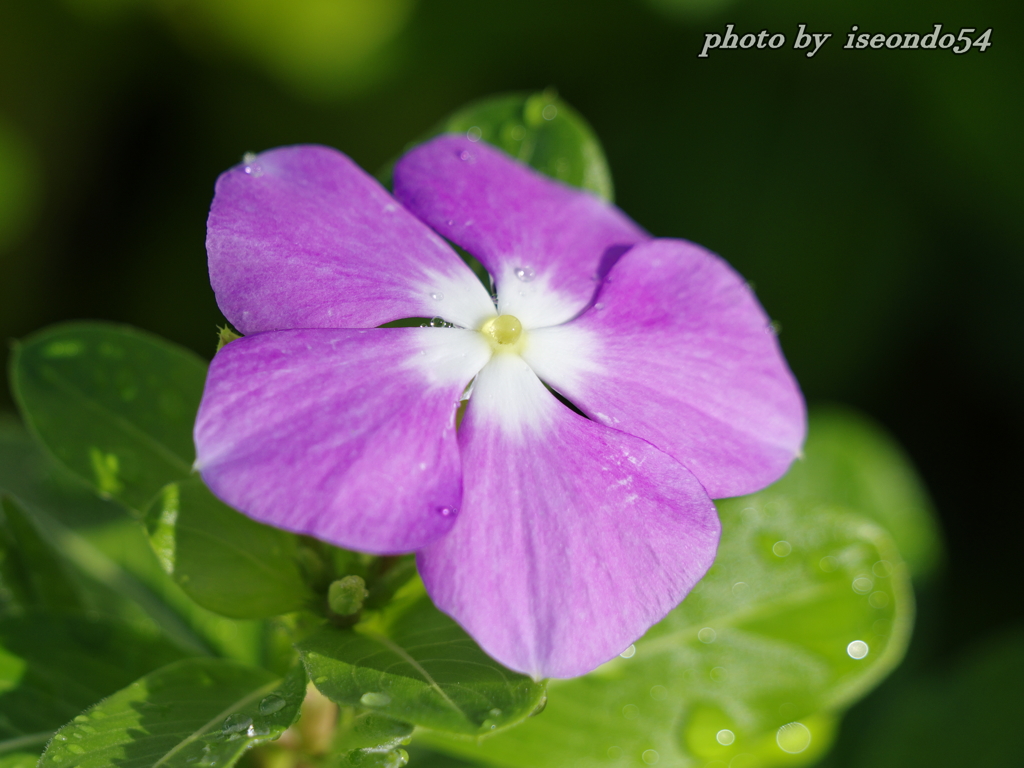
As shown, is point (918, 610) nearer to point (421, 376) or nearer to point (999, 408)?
point (999, 408)

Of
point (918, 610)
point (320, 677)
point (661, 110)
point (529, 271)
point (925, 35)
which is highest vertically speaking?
point (925, 35)

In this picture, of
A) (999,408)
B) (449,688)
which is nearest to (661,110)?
(999,408)

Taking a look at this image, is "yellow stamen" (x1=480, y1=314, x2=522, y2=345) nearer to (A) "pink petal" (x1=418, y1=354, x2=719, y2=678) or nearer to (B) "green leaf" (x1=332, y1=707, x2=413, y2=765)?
(A) "pink petal" (x1=418, y1=354, x2=719, y2=678)

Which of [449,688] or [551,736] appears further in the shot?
[551,736]

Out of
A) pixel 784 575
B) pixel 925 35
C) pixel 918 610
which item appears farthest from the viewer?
pixel 925 35

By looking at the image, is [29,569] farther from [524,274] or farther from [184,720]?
[524,274]

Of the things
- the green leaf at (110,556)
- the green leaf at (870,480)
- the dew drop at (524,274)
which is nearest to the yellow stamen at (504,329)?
the dew drop at (524,274)
